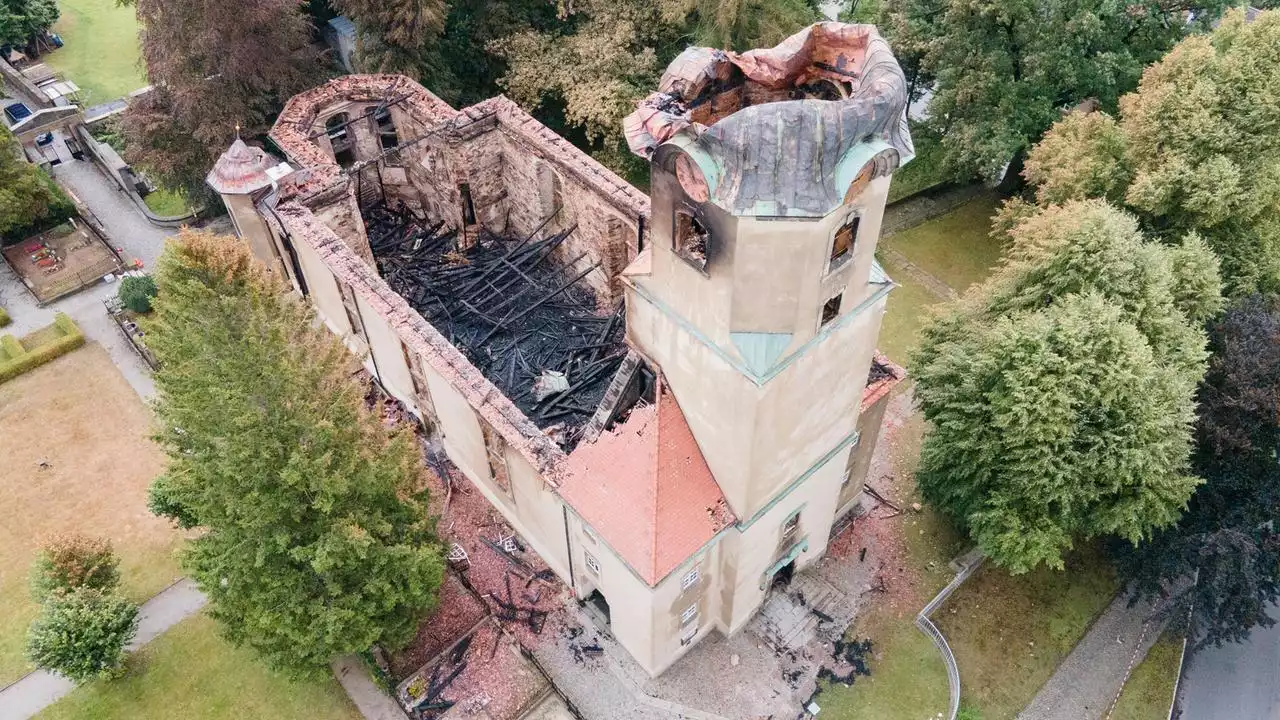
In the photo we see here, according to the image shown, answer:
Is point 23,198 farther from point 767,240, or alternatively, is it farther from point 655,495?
point 767,240

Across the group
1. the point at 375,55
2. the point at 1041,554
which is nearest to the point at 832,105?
the point at 1041,554

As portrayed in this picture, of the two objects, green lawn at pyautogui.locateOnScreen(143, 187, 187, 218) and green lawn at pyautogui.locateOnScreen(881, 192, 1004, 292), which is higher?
green lawn at pyautogui.locateOnScreen(143, 187, 187, 218)

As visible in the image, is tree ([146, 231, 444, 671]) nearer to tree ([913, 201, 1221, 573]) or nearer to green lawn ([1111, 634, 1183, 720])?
tree ([913, 201, 1221, 573])

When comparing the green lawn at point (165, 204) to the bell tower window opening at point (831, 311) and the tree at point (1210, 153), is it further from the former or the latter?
the tree at point (1210, 153)

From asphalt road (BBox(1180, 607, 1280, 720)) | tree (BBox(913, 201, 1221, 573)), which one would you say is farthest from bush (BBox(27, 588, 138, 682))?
asphalt road (BBox(1180, 607, 1280, 720))

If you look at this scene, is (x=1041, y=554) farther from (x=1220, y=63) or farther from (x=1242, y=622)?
(x=1220, y=63)

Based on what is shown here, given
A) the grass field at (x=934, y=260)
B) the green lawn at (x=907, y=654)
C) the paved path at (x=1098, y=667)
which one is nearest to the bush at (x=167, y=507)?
the green lawn at (x=907, y=654)
